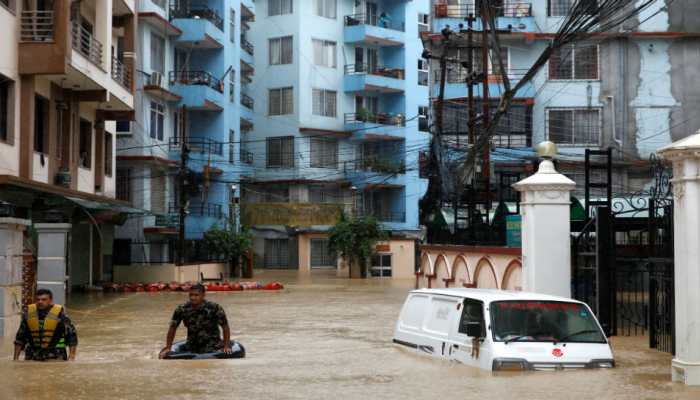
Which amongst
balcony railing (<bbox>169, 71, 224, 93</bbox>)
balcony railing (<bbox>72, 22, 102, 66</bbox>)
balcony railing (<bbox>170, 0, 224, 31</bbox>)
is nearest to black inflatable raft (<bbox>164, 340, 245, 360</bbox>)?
balcony railing (<bbox>72, 22, 102, 66</bbox>)

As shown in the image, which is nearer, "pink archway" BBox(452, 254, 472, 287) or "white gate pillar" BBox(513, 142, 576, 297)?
"white gate pillar" BBox(513, 142, 576, 297)

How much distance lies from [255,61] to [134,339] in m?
47.1

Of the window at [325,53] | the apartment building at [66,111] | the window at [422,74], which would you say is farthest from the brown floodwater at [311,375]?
the window at [422,74]

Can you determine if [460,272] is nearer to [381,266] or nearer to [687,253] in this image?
[687,253]

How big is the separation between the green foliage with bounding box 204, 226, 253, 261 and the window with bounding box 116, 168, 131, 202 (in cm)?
552

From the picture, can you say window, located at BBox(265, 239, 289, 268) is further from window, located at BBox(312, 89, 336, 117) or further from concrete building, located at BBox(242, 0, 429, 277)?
window, located at BBox(312, 89, 336, 117)

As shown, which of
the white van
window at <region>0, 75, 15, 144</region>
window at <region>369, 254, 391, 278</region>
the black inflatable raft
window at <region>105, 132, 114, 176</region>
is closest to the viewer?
the white van

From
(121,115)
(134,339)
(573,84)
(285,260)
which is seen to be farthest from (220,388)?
(285,260)

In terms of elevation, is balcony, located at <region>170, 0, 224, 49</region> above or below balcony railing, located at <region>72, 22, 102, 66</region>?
above

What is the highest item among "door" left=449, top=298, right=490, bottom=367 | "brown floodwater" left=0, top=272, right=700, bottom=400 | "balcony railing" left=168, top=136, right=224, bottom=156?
"balcony railing" left=168, top=136, right=224, bottom=156

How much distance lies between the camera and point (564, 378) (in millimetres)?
13359

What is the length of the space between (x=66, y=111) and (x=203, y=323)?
870 inches

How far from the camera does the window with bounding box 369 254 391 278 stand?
60.8 meters

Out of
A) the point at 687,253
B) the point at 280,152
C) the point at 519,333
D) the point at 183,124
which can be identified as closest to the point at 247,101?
the point at 280,152
